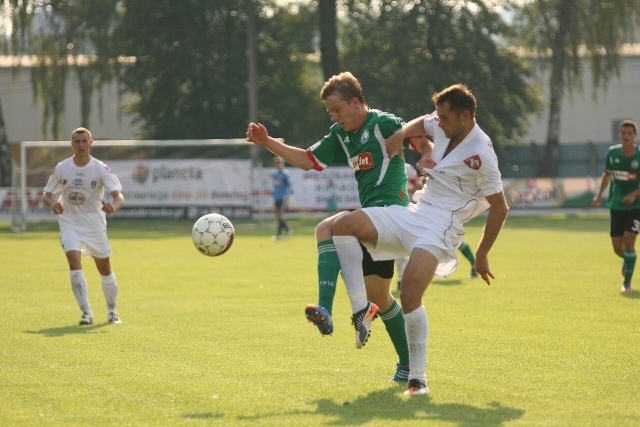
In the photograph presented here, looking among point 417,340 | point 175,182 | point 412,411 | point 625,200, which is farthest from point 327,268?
point 175,182

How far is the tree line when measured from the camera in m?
44.2

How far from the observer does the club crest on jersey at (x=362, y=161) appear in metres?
7.12

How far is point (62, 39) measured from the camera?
39.5 metres

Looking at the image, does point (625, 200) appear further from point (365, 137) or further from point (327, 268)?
point (327, 268)

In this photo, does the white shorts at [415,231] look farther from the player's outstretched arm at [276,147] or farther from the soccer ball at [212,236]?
the soccer ball at [212,236]

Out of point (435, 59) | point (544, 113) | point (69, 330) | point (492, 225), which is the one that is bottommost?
point (69, 330)

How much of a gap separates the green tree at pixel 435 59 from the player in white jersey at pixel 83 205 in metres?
35.9

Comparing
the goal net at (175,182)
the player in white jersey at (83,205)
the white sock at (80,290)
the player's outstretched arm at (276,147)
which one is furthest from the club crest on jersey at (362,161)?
the goal net at (175,182)

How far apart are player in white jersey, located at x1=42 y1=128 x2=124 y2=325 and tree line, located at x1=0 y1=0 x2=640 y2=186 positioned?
31.7 meters

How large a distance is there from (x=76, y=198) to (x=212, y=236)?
11.1 ft

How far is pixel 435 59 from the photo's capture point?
4744 cm

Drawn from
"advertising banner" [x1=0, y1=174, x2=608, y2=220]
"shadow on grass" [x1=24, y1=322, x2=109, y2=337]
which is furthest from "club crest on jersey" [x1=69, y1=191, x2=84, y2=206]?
"advertising banner" [x1=0, y1=174, x2=608, y2=220]

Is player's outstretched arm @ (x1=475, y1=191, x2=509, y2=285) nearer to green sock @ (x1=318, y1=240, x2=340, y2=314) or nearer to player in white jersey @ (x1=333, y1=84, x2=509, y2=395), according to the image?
player in white jersey @ (x1=333, y1=84, x2=509, y2=395)

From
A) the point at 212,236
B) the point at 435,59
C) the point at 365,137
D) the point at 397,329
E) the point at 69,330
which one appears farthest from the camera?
the point at 435,59
